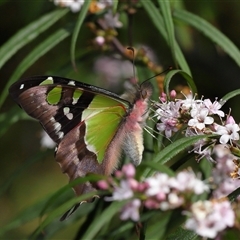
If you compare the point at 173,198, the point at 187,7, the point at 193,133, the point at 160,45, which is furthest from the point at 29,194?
the point at 173,198

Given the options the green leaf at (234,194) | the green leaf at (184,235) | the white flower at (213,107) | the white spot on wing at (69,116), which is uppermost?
the white spot on wing at (69,116)

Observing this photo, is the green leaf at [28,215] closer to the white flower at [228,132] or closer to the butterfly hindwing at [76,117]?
the butterfly hindwing at [76,117]

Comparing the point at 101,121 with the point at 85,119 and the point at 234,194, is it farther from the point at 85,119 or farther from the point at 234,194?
the point at 234,194

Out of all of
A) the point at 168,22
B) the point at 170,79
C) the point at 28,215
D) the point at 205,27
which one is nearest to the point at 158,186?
the point at 170,79

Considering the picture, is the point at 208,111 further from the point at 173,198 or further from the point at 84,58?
the point at 84,58

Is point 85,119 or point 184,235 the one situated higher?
point 85,119

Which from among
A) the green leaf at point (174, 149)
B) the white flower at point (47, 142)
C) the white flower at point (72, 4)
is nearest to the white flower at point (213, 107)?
the green leaf at point (174, 149)

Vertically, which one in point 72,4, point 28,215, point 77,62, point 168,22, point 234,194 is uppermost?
point 72,4
